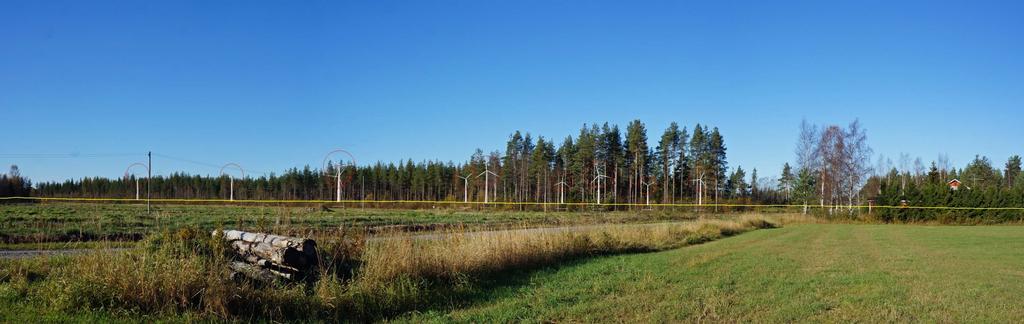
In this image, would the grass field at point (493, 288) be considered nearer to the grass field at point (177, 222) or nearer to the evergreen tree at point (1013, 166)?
the grass field at point (177, 222)

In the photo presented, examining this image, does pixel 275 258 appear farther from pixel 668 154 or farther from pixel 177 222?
pixel 668 154

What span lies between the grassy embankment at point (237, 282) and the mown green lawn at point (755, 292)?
0.65 m

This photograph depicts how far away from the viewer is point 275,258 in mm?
9273

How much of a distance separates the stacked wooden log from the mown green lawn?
230 centimetres

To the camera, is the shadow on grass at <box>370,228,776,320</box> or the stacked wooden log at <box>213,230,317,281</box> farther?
the stacked wooden log at <box>213,230,317,281</box>

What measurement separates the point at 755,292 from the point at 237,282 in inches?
292

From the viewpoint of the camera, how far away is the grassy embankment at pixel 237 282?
716 cm

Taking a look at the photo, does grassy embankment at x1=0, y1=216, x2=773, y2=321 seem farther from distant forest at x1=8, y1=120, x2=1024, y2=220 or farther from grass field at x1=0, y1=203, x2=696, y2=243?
distant forest at x1=8, y1=120, x2=1024, y2=220

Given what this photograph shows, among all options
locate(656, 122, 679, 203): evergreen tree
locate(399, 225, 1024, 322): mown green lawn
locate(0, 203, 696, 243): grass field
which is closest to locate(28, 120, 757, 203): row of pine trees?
locate(656, 122, 679, 203): evergreen tree

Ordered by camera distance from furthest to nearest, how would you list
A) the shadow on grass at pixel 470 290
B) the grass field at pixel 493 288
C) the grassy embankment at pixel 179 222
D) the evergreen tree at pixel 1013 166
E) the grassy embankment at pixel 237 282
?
the evergreen tree at pixel 1013 166
the grassy embankment at pixel 179 222
the shadow on grass at pixel 470 290
the grass field at pixel 493 288
the grassy embankment at pixel 237 282

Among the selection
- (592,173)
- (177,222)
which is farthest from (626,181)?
(177,222)

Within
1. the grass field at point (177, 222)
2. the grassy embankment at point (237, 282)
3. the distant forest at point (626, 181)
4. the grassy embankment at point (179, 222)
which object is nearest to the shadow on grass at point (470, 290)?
the grassy embankment at point (237, 282)

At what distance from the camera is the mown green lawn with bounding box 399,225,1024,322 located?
7793 mm

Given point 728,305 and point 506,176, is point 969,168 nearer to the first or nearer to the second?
point 506,176
